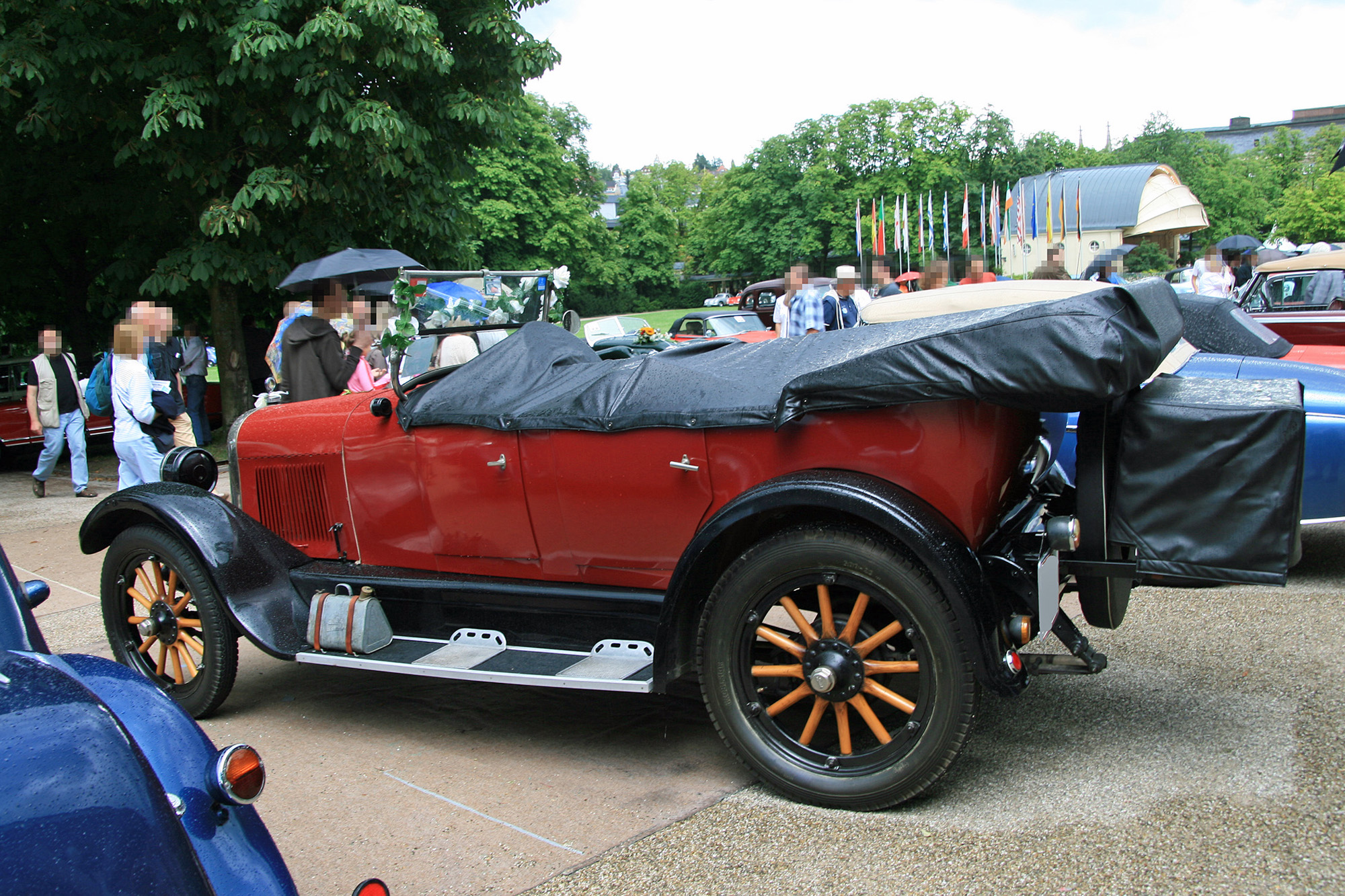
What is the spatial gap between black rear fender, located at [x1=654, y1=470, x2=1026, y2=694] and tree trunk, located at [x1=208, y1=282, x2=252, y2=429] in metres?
10.9

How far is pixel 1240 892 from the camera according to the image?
256 centimetres

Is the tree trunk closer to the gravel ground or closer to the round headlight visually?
the round headlight

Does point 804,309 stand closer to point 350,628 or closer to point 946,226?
point 350,628

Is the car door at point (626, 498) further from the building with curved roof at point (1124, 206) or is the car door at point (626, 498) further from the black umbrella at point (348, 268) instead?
the building with curved roof at point (1124, 206)

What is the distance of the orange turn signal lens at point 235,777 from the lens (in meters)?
2.02

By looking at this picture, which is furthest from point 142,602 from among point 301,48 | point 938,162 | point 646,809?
point 938,162

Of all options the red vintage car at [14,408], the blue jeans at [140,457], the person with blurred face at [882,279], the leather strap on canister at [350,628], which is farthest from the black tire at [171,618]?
the red vintage car at [14,408]

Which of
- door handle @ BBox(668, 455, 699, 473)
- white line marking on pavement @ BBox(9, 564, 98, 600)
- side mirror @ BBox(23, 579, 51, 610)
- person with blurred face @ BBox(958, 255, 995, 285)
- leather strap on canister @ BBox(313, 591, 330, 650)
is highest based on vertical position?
person with blurred face @ BBox(958, 255, 995, 285)

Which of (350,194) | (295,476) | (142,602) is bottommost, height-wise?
(142,602)

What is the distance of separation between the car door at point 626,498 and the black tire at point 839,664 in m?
0.36

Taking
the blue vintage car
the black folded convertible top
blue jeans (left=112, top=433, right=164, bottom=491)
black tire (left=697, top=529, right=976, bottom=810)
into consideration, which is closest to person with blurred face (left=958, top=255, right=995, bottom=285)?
the black folded convertible top

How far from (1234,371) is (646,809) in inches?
171

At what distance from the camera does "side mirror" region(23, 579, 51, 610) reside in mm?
2768

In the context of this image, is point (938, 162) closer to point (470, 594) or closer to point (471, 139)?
point (471, 139)
